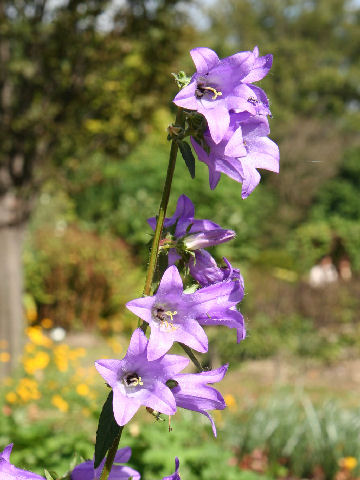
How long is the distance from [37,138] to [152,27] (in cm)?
159

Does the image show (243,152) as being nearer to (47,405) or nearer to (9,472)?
(9,472)

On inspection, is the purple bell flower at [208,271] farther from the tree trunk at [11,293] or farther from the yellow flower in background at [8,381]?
the tree trunk at [11,293]

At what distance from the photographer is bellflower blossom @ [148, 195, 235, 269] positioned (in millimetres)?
1248

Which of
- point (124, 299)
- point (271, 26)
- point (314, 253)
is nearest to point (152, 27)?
point (124, 299)

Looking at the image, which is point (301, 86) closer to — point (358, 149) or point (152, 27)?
point (358, 149)

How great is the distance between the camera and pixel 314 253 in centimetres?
1438

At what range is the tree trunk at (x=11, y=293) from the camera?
5.95 metres

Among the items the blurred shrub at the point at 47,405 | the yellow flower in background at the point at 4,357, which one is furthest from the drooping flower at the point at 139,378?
the yellow flower in background at the point at 4,357

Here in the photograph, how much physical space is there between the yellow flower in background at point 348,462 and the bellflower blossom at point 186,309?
328 cm

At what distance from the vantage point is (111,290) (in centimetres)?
870

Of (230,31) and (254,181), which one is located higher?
(254,181)

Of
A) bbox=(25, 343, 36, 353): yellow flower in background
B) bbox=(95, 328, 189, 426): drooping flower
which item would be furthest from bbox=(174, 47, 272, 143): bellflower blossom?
bbox=(25, 343, 36, 353): yellow flower in background

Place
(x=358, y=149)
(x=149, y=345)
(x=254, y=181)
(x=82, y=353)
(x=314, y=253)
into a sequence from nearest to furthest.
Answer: (x=149, y=345) < (x=254, y=181) < (x=82, y=353) < (x=314, y=253) < (x=358, y=149)

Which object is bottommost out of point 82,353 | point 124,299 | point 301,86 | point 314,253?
point 301,86
